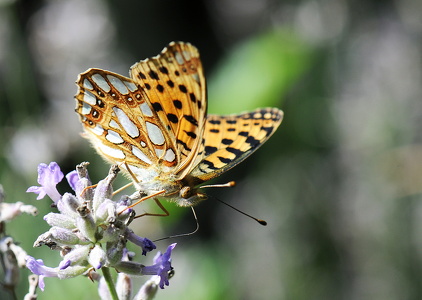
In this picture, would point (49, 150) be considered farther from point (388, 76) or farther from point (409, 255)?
point (388, 76)

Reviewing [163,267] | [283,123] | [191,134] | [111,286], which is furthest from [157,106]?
[283,123]

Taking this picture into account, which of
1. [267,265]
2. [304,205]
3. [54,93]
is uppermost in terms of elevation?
[54,93]

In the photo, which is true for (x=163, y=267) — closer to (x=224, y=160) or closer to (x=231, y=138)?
(x=224, y=160)

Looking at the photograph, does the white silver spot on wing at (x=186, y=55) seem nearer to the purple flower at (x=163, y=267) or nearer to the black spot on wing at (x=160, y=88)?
the black spot on wing at (x=160, y=88)

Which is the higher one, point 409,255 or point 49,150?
point 49,150

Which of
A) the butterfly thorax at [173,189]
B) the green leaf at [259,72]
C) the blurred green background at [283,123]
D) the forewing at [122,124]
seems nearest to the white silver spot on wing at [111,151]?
the forewing at [122,124]

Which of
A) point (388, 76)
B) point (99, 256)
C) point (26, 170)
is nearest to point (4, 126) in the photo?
point (26, 170)
